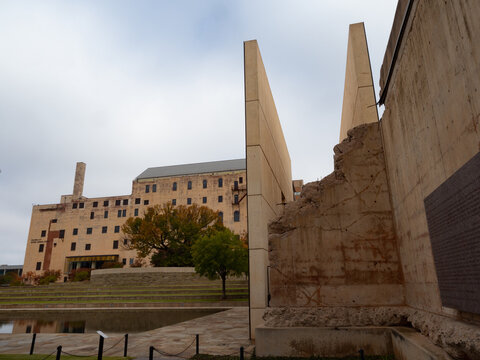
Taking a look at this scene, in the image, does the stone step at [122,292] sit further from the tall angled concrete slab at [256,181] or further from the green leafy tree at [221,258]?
the tall angled concrete slab at [256,181]

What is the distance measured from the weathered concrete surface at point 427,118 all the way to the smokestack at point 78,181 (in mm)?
65517

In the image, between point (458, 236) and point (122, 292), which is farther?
point (122, 292)

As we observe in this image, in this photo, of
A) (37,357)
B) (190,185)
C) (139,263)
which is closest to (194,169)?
(190,185)

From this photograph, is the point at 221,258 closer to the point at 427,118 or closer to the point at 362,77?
the point at 362,77

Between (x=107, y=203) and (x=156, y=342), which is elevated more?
(x=107, y=203)

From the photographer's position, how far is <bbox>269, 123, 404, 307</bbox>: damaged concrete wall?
780 centimetres

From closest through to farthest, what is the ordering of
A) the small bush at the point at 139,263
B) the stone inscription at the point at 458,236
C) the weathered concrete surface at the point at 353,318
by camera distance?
the stone inscription at the point at 458,236, the weathered concrete surface at the point at 353,318, the small bush at the point at 139,263

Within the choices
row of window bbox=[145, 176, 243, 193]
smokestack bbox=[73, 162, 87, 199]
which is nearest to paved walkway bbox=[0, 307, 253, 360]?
row of window bbox=[145, 176, 243, 193]

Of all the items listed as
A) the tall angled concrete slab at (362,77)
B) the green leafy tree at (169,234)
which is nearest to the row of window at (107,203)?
the green leafy tree at (169,234)

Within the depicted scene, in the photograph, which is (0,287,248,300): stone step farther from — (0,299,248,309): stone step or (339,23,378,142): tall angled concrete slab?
(339,23,378,142): tall angled concrete slab

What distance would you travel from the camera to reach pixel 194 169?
204ft

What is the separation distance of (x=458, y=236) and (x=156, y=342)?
8992 mm

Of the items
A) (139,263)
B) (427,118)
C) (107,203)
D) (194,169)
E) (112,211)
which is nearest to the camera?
(427,118)

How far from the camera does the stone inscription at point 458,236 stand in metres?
3.78
